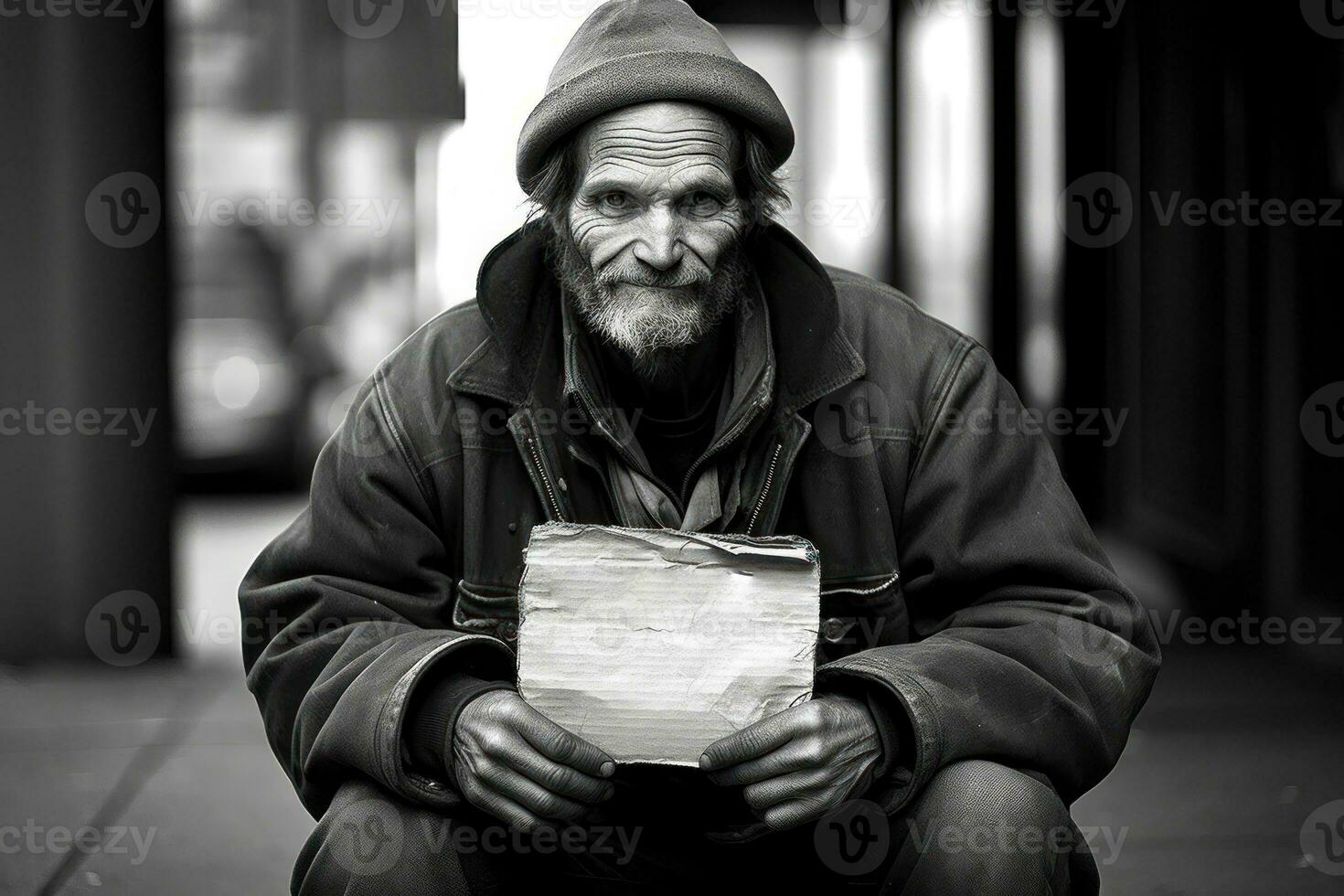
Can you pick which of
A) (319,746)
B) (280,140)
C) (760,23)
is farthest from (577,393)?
(280,140)

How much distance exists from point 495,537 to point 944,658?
2.26ft

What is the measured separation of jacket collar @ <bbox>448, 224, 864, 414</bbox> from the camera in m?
2.30

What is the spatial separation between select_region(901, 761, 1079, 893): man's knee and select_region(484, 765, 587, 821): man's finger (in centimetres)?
42

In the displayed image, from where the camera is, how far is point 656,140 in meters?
2.24

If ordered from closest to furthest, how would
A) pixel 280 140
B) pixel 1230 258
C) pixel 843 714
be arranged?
pixel 843 714
pixel 1230 258
pixel 280 140

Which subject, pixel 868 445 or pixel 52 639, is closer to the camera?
pixel 868 445

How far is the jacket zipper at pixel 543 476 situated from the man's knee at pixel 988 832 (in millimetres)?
652

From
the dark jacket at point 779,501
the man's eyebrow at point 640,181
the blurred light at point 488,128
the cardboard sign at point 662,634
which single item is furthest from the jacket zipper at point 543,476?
the blurred light at point 488,128

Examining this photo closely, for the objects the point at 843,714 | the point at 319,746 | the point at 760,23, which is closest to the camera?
the point at 843,714

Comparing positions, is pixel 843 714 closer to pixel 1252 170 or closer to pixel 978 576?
pixel 978 576

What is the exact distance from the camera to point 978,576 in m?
2.21

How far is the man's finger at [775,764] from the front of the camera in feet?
6.07

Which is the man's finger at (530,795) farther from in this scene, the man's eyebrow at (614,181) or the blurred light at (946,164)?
the blurred light at (946,164)

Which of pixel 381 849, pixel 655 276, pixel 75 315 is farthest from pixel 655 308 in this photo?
pixel 75 315
